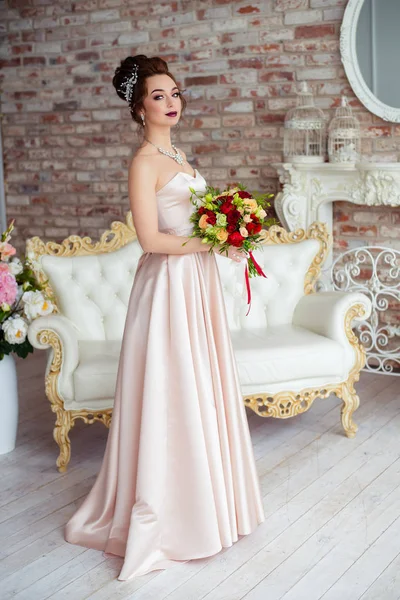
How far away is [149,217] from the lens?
257 cm

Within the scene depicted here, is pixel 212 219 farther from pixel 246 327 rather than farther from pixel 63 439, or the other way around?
pixel 246 327

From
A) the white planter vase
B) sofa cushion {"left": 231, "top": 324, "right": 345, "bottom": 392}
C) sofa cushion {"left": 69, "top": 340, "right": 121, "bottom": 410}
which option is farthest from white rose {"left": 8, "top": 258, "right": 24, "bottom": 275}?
sofa cushion {"left": 231, "top": 324, "right": 345, "bottom": 392}

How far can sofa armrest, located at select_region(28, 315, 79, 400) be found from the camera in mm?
3518

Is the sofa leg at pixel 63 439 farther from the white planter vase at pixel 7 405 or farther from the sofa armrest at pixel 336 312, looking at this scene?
the sofa armrest at pixel 336 312

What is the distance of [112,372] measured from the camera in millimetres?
3504

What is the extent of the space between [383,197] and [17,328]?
221 cm

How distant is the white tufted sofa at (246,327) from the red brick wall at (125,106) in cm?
98

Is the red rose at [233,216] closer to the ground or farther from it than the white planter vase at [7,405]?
farther from it

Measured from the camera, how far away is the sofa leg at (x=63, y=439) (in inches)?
139

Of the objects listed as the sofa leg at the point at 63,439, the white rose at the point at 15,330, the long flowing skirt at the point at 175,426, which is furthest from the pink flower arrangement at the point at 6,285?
the long flowing skirt at the point at 175,426

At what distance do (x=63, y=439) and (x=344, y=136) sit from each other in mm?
2419

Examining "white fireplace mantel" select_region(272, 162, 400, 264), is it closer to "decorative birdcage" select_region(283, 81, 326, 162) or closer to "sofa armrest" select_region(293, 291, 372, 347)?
"decorative birdcage" select_region(283, 81, 326, 162)

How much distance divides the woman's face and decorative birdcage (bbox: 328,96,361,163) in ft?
7.26

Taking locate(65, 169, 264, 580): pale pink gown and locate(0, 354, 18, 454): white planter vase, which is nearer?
locate(65, 169, 264, 580): pale pink gown
